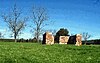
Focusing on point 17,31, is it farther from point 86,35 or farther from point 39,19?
point 86,35

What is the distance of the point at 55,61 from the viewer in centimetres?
1541

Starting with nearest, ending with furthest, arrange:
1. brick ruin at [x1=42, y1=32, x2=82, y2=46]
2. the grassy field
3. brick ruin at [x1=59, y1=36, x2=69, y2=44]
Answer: the grassy field < brick ruin at [x1=42, y1=32, x2=82, y2=46] < brick ruin at [x1=59, y1=36, x2=69, y2=44]

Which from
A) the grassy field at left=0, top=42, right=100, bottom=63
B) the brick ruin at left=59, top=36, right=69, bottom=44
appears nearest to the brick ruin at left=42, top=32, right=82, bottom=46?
the brick ruin at left=59, top=36, right=69, bottom=44

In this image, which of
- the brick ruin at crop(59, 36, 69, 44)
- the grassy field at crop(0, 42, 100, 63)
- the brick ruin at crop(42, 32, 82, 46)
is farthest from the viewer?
the brick ruin at crop(59, 36, 69, 44)

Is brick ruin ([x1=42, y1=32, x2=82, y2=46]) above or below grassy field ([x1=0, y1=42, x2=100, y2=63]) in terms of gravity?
above

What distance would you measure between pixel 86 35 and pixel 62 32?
4383 centimetres

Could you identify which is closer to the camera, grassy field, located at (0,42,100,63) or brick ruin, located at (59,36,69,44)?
grassy field, located at (0,42,100,63)

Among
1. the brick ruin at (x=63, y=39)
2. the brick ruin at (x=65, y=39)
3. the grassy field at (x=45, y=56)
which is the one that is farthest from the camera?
the brick ruin at (x=63, y=39)

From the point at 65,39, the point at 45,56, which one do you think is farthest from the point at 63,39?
the point at 45,56

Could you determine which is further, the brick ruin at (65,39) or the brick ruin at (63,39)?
the brick ruin at (63,39)

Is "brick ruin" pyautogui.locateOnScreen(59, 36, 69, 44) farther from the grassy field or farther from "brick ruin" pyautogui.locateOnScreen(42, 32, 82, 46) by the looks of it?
the grassy field

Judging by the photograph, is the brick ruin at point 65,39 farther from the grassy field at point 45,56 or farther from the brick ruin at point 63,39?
the grassy field at point 45,56

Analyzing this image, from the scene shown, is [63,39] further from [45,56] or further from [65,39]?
[45,56]

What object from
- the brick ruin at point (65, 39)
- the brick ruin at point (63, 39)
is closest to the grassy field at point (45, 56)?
the brick ruin at point (65, 39)
